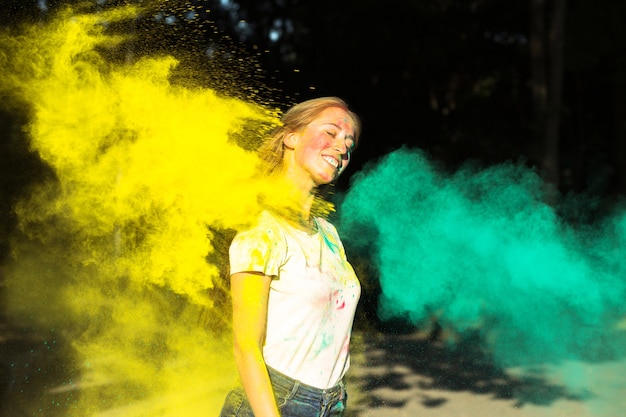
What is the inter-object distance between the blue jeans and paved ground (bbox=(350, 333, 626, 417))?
4231 millimetres

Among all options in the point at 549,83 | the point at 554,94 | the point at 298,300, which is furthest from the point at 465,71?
the point at 298,300

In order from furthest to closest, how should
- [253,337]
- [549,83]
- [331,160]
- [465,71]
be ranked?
[465,71], [549,83], [331,160], [253,337]

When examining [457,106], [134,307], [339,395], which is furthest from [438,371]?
[457,106]

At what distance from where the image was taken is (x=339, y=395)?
7.91 ft

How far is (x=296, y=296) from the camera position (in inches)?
89.6

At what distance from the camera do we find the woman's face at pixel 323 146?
257 centimetres

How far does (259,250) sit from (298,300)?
0.21 m

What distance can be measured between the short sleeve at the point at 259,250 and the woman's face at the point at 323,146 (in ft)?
1.12

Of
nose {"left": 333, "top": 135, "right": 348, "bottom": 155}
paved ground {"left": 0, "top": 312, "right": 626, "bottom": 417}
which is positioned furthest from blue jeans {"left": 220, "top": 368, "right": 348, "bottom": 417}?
paved ground {"left": 0, "top": 312, "right": 626, "bottom": 417}

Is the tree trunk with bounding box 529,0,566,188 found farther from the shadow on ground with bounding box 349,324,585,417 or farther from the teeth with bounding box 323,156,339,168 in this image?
the teeth with bounding box 323,156,339,168

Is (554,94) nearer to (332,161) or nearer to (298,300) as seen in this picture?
(332,161)

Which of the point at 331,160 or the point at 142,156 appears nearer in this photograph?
the point at 331,160

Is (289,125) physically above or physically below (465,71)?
below

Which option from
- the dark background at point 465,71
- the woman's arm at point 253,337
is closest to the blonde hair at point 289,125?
the woman's arm at point 253,337
